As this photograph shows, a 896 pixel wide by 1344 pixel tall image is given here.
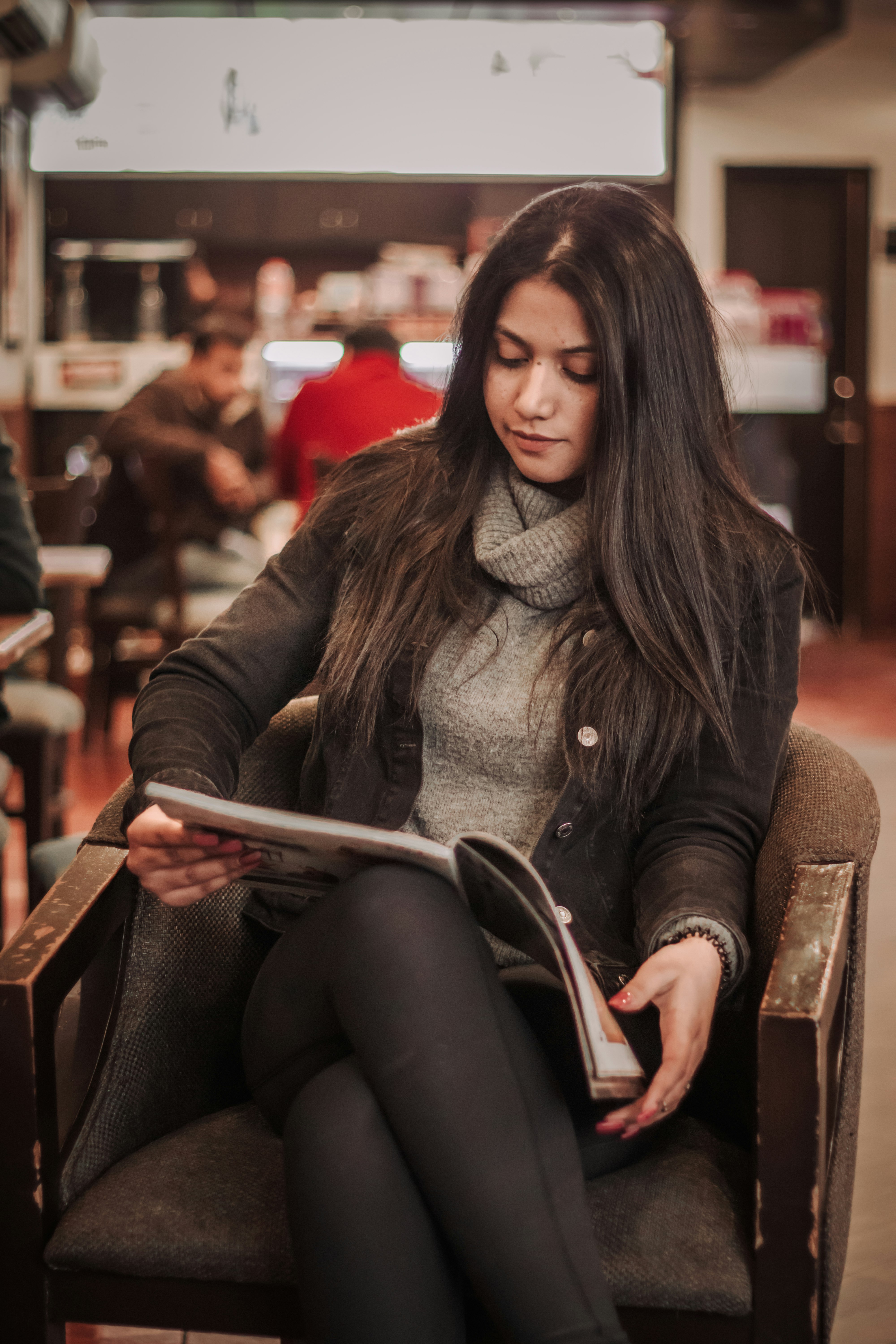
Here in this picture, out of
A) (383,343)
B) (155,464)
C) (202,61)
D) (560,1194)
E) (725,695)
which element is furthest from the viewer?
(202,61)

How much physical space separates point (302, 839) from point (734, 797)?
1.42ft

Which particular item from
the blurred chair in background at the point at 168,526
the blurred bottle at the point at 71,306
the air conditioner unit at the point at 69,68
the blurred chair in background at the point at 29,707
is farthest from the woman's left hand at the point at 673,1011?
the blurred bottle at the point at 71,306

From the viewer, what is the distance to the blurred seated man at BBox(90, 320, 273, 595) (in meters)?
4.04

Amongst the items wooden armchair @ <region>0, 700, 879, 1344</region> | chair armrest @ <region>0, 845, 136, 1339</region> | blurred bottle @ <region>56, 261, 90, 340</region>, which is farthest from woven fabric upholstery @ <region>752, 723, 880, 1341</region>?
blurred bottle @ <region>56, 261, 90, 340</region>

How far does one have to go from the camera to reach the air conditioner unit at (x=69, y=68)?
4.53 meters

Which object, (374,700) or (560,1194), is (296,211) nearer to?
(374,700)

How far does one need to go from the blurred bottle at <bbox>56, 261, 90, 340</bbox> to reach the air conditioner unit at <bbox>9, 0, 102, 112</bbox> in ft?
5.63

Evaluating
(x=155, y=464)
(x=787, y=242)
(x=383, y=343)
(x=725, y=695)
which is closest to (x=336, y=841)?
(x=725, y=695)

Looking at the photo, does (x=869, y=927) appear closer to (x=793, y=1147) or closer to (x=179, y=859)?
(x=793, y=1147)

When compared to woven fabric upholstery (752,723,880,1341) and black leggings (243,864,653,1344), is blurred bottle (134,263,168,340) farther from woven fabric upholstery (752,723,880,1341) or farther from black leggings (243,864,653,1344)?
black leggings (243,864,653,1344)

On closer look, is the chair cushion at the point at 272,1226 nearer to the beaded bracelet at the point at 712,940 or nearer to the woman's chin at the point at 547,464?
the beaded bracelet at the point at 712,940

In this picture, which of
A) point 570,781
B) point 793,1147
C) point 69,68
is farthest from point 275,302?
point 793,1147

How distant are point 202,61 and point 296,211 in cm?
88

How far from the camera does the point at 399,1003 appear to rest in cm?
96
